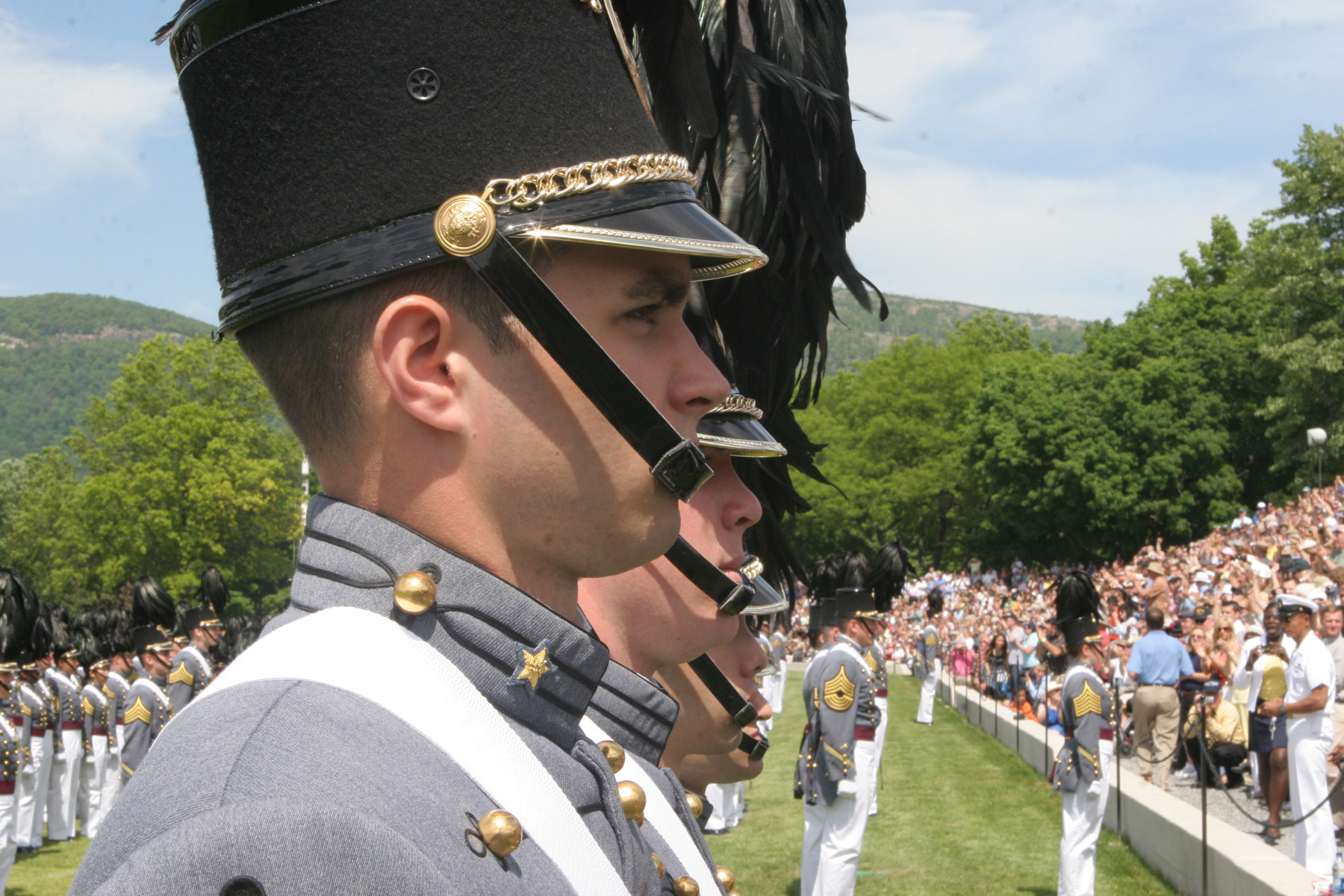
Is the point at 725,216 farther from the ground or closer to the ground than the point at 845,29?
closer to the ground

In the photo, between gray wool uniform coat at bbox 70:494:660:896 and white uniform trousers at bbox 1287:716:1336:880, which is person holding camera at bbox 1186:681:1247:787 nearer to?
white uniform trousers at bbox 1287:716:1336:880

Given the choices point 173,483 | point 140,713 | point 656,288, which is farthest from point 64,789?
point 173,483

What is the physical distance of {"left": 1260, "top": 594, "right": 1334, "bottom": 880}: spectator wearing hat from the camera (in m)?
10.7

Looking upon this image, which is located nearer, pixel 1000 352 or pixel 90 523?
pixel 90 523

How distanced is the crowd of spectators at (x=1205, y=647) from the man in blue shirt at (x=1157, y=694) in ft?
0.04

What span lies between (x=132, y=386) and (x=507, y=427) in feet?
144

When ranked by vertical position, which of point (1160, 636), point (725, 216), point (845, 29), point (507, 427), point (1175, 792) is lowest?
point (1175, 792)

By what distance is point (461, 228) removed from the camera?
145 centimetres

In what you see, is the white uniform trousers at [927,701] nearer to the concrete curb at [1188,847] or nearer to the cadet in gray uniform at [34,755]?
the concrete curb at [1188,847]

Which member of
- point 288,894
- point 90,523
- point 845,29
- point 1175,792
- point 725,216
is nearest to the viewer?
point 288,894

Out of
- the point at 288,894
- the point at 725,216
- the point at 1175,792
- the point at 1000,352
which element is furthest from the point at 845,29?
the point at 1000,352

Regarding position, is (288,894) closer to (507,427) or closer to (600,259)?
(507,427)

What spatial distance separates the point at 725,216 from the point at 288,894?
3.06 metres

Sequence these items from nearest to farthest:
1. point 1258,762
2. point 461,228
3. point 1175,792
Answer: point 461,228
point 1258,762
point 1175,792
